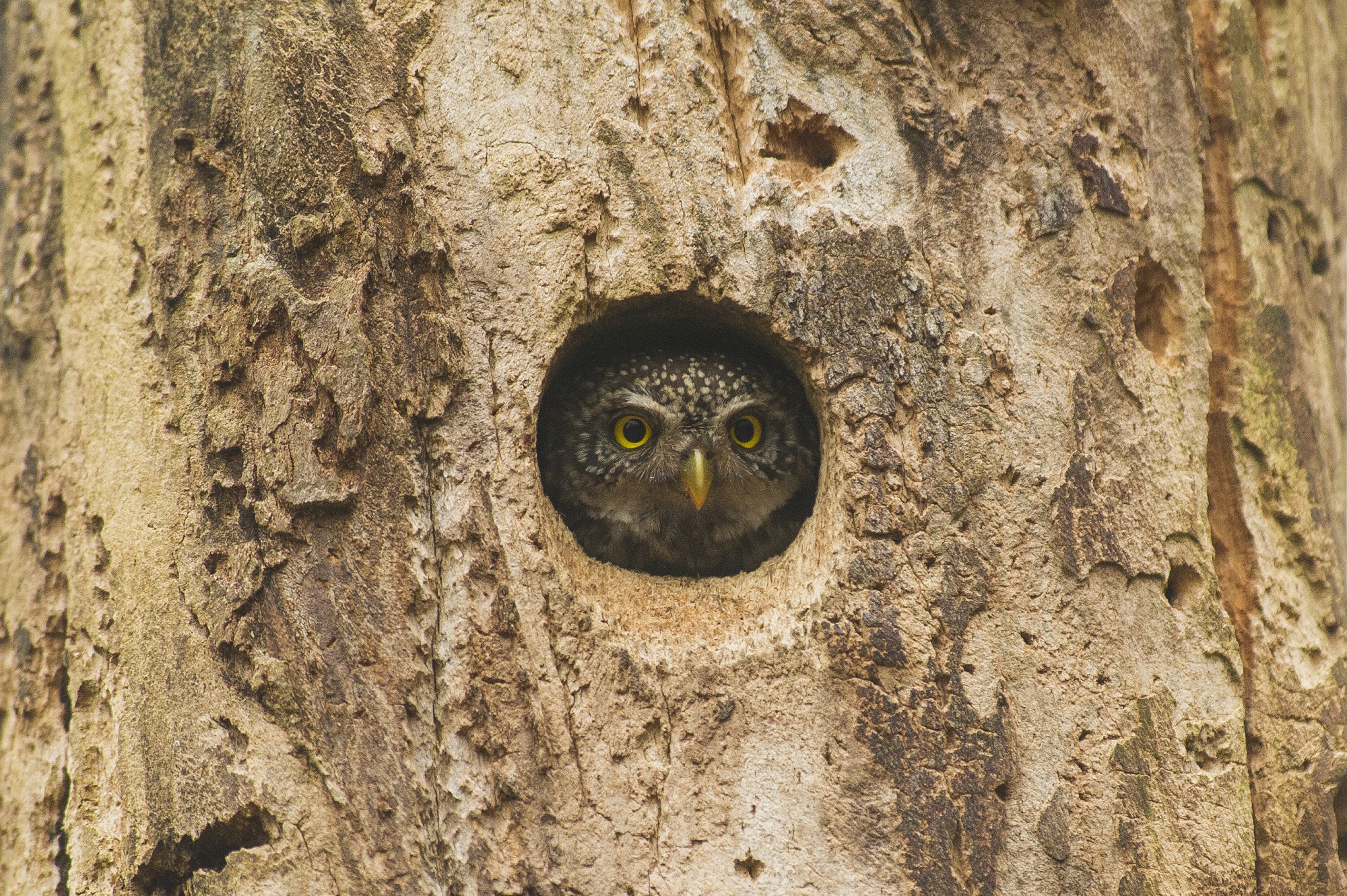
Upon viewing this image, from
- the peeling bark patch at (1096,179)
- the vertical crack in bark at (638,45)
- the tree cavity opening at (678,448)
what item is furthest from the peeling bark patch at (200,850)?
the peeling bark patch at (1096,179)

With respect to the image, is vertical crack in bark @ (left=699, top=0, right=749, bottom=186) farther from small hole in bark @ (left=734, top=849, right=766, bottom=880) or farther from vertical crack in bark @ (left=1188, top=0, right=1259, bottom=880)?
small hole in bark @ (left=734, top=849, right=766, bottom=880)

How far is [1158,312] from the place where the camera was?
2682 mm

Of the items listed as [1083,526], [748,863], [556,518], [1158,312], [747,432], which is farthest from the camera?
[747,432]

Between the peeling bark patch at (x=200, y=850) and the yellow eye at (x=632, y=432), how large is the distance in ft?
5.54

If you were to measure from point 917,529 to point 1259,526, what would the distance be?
36.9 inches

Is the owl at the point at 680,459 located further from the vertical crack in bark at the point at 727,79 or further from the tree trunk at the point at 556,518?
the vertical crack in bark at the point at 727,79

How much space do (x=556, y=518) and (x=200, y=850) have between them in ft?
3.74

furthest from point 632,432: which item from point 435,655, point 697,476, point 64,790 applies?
point 64,790

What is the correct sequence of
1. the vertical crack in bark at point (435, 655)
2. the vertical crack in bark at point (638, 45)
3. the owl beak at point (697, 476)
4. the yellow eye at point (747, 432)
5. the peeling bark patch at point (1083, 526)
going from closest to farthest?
the vertical crack in bark at point (435, 655), the peeling bark patch at point (1083, 526), the vertical crack in bark at point (638, 45), the owl beak at point (697, 476), the yellow eye at point (747, 432)

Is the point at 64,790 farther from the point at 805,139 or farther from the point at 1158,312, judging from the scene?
the point at 1158,312

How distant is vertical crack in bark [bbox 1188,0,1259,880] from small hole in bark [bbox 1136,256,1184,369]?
0.12 metres

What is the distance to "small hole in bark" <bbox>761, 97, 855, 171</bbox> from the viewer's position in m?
2.56

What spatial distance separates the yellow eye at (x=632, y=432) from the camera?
3.51 metres

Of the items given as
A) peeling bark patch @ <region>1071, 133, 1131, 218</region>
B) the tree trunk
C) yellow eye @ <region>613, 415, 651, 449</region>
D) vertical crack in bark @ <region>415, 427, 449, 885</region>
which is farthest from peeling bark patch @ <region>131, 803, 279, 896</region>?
peeling bark patch @ <region>1071, 133, 1131, 218</region>
